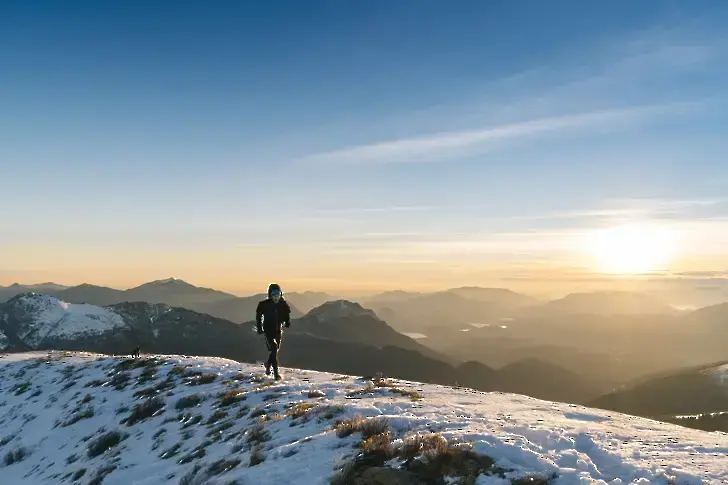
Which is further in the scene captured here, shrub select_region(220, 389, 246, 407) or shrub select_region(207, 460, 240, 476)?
shrub select_region(220, 389, 246, 407)

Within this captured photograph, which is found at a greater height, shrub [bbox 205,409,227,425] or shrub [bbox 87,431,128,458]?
shrub [bbox 205,409,227,425]

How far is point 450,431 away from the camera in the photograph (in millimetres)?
10266

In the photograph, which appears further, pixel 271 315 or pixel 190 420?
pixel 271 315

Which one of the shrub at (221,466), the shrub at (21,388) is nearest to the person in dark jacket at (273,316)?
the shrub at (221,466)

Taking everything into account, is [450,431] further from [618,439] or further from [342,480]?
[618,439]

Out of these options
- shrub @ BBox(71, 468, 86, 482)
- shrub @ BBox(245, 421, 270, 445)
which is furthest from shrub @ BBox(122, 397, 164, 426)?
shrub @ BBox(245, 421, 270, 445)

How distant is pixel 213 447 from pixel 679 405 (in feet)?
687

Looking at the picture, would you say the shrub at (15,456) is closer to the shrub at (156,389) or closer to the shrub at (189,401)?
the shrub at (156,389)

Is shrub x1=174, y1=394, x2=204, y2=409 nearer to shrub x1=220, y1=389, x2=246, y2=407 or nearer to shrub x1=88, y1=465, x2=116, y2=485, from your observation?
shrub x1=220, y1=389, x2=246, y2=407

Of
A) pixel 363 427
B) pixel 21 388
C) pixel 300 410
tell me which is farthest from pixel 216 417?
pixel 21 388

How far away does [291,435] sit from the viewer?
11.6 meters

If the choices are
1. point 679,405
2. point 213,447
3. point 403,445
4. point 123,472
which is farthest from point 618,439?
point 679,405

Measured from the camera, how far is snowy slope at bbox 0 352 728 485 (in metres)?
8.77

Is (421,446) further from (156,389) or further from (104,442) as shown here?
(156,389)
